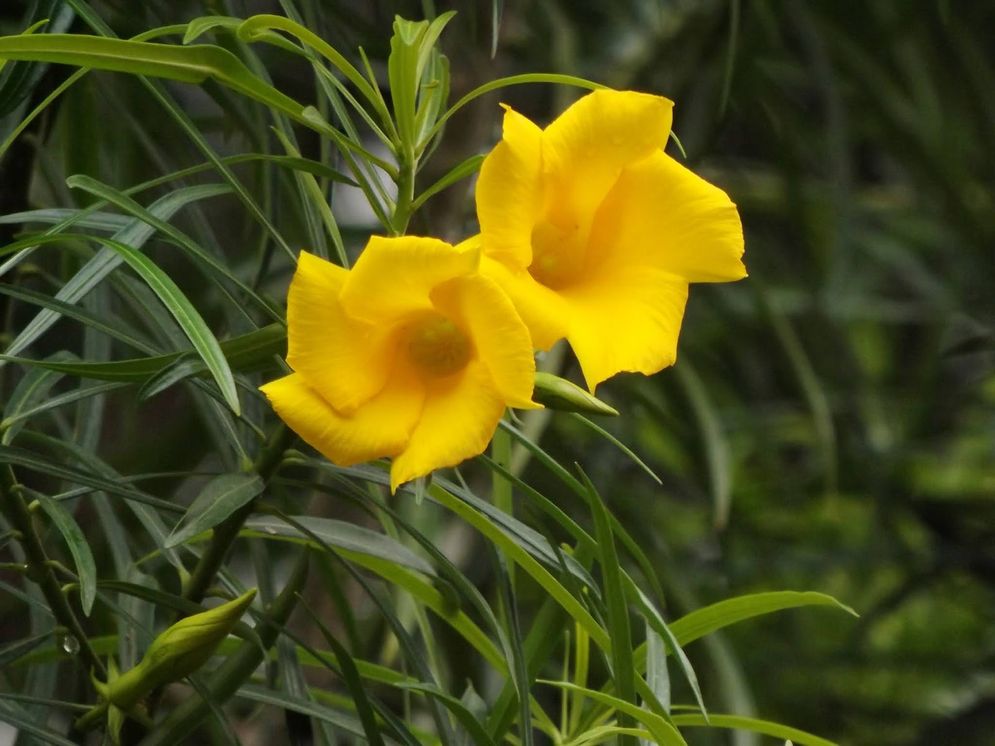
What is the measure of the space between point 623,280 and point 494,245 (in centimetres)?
4

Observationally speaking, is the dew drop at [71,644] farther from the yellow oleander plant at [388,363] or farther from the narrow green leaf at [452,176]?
the narrow green leaf at [452,176]

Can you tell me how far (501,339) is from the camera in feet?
0.99

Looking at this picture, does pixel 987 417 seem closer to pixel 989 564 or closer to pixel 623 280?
pixel 989 564

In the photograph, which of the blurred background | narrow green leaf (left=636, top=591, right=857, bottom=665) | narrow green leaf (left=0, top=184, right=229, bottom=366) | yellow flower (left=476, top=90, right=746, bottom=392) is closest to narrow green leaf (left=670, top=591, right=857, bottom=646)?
narrow green leaf (left=636, top=591, right=857, bottom=665)

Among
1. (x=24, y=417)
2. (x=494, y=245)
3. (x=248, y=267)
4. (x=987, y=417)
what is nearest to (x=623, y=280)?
(x=494, y=245)

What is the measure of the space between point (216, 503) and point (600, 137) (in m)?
0.14

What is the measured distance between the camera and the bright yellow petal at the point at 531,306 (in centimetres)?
32

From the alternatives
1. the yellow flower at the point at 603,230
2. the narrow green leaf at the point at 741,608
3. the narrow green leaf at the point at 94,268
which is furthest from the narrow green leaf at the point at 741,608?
the narrow green leaf at the point at 94,268

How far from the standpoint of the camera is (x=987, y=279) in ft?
4.00

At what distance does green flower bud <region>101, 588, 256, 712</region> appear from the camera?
0.34 meters

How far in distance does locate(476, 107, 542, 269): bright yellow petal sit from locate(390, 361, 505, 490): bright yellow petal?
0.10 ft

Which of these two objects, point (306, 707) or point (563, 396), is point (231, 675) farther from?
point (563, 396)

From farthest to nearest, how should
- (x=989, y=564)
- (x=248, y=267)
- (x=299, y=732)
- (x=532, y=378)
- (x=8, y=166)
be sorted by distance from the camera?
(x=989, y=564)
(x=248, y=267)
(x=8, y=166)
(x=299, y=732)
(x=532, y=378)

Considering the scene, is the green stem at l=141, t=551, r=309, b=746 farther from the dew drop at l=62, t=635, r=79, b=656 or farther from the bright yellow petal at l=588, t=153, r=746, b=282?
the bright yellow petal at l=588, t=153, r=746, b=282
